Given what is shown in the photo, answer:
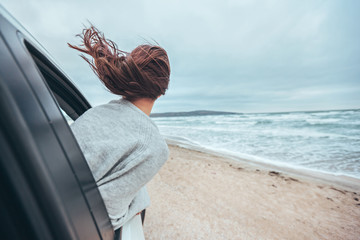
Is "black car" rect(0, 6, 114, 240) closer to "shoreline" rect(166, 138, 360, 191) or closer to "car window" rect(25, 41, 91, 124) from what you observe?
"car window" rect(25, 41, 91, 124)

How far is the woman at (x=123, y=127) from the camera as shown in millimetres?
751

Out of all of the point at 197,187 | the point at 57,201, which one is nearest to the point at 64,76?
the point at 57,201

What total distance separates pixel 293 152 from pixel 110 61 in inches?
366

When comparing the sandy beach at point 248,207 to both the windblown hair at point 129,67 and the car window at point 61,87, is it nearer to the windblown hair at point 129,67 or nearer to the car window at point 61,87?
the car window at point 61,87

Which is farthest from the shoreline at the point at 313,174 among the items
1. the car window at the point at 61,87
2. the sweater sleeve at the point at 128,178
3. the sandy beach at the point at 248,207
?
the car window at the point at 61,87

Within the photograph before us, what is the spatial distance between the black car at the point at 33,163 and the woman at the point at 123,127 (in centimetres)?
16

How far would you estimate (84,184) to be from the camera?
0.60 metres

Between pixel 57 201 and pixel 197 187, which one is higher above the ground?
pixel 57 201

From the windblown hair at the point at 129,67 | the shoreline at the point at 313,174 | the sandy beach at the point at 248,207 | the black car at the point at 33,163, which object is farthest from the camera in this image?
the shoreline at the point at 313,174

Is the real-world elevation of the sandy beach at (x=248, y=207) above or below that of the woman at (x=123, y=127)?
below

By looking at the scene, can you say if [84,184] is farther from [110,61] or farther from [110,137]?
[110,61]

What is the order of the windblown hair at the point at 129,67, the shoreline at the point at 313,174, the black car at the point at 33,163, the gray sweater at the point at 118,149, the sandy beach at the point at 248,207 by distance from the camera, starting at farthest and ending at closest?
the shoreline at the point at 313,174 → the sandy beach at the point at 248,207 → the windblown hair at the point at 129,67 → the gray sweater at the point at 118,149 → the black car at the point at 33,163

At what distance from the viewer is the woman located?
75cm

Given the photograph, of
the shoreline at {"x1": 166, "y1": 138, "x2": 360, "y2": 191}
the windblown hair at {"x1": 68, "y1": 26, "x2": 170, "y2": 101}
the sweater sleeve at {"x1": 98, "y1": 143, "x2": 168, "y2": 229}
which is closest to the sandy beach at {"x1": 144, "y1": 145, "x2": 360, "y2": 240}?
the shoreline at {"x1": 166, "y1": 138, "x2": 360, "y2": 191}
